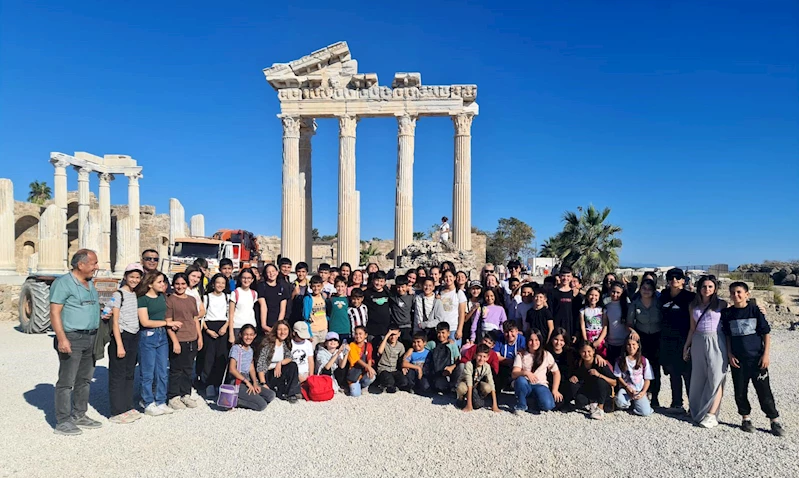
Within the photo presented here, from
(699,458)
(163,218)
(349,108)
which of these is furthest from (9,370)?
(163,218)

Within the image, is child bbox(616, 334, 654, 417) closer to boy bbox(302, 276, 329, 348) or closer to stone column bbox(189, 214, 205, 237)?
boy bbox(302, 276, 329, 348)

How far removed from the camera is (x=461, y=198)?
20.5 m

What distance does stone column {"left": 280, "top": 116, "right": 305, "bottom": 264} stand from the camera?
20.8 metres

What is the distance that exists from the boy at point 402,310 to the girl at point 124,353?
365 cm

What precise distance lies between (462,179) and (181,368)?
1511 cm

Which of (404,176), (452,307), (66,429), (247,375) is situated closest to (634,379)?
(452,307)

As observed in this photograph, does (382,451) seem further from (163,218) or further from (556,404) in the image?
(163,218)

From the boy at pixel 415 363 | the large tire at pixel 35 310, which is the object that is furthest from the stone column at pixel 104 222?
the boy at pixel 415 363

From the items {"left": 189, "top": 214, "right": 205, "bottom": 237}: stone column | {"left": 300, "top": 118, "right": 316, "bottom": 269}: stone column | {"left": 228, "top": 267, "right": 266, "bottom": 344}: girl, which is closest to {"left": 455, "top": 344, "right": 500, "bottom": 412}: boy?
{"left": 228, "top": 267, "right": 266, "bottom": 344}: girl

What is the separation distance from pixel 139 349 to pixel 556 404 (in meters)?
5.44

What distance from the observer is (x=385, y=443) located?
562 centimetres

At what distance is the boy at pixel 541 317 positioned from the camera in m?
7.29

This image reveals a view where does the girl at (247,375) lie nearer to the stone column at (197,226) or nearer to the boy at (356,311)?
the boy at (356,311)

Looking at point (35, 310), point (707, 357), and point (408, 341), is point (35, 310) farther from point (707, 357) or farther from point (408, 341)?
point (707, 357)
